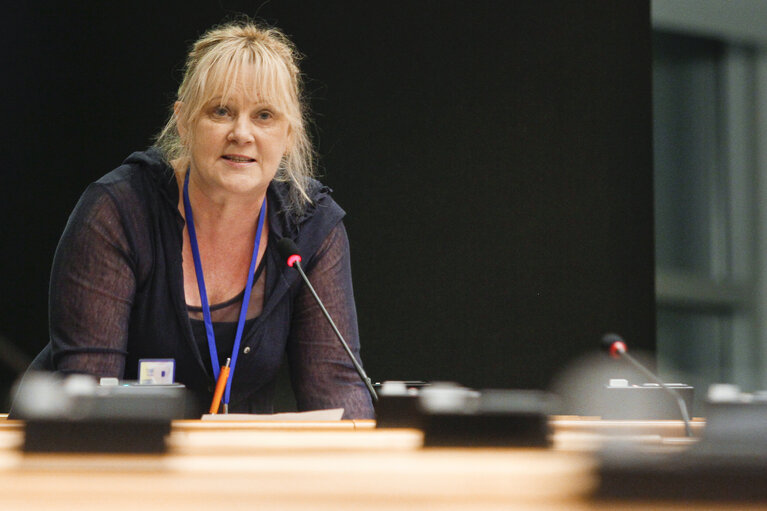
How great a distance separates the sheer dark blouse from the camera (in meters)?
1.73

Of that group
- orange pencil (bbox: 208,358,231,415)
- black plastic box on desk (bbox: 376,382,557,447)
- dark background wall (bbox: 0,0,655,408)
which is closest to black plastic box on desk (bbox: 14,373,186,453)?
black plastic box on desk (bbox: 376,382,557,447)

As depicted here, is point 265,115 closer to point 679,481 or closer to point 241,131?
point 241,131

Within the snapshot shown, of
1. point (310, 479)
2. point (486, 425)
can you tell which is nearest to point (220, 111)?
point (486, 425)

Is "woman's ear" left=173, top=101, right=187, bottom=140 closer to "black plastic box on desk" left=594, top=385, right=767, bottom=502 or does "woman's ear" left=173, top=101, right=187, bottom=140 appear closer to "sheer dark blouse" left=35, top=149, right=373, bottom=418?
"sheer dark blouse" left=35, top=149, right=373, bottom=418

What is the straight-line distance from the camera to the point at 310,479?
0.44 meters

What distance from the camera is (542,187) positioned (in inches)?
154

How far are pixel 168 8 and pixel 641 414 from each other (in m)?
2.79

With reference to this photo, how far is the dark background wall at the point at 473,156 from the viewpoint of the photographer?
379cm

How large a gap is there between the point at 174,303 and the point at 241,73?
0.48 m

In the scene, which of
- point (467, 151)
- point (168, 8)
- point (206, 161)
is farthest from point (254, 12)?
point (206, 161)

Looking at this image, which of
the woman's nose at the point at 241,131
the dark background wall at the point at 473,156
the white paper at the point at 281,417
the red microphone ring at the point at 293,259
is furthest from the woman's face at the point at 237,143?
the dark background wall at the point at 473,156

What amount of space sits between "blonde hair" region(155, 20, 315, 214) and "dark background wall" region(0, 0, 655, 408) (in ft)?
5.77

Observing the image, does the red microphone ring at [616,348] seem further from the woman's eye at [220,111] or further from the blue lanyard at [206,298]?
the woman's eye at [220,111]

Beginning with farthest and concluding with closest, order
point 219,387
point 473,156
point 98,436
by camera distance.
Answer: point 473,156 < point 219,387 < point 98,436
